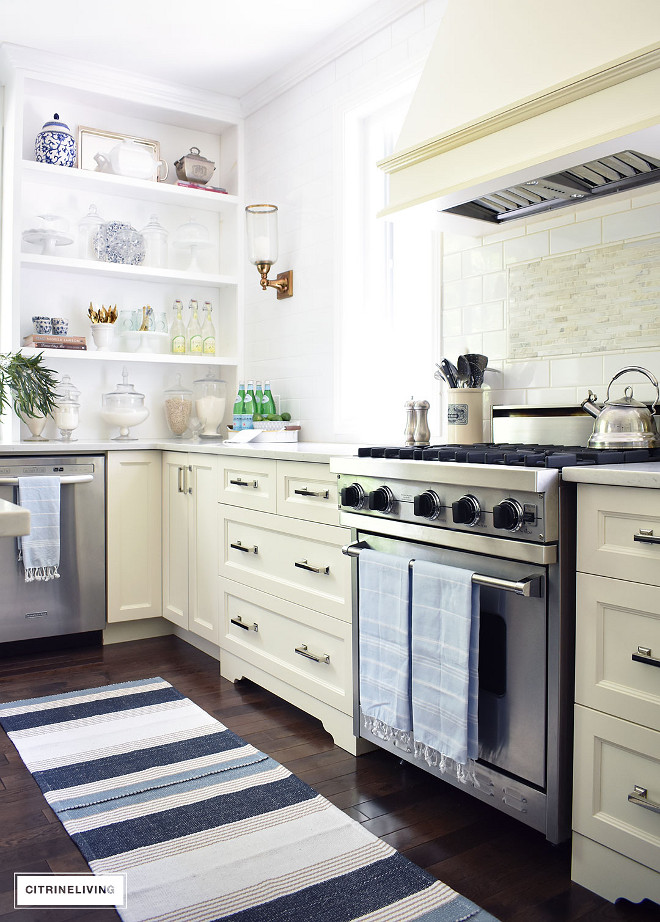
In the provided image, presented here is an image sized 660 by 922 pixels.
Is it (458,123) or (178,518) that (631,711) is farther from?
(178,518)

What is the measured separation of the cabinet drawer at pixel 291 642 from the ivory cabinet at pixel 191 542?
0.18m

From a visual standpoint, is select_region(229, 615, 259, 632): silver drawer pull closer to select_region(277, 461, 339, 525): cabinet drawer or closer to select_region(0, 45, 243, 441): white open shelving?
select_region(277, 461, 339, 525): cabinet drawer

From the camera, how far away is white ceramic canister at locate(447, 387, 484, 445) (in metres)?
2.64

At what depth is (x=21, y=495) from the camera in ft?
10.8

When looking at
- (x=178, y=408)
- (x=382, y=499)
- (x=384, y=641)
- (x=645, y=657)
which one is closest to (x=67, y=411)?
(x=178, y=408)

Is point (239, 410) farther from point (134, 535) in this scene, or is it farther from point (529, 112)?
point (529, 112)

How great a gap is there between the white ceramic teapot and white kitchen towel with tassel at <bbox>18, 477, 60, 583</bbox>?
1.71 metres

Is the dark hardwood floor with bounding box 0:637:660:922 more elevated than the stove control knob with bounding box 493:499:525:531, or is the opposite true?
the stove control knob with bounding box 493:499:525:531

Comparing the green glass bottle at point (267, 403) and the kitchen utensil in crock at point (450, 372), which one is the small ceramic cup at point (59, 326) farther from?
the kitchen utensil in crock at point (450, 372)

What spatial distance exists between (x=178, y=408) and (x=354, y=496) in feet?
7.22

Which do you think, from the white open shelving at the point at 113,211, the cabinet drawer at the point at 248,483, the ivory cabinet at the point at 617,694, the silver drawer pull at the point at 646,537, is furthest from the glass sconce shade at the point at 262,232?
the silver drawer pull at the point at 646,537

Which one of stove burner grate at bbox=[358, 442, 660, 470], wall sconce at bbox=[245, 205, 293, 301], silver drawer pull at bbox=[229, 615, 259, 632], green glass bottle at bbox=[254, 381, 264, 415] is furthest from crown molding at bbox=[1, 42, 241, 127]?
stove burner grate at bbox=[358, 442, 660, 470]

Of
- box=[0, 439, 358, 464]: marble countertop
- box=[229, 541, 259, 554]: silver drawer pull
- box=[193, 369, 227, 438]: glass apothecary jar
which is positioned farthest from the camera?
box=[193, 369, 227, 438]: glass apothecary jar

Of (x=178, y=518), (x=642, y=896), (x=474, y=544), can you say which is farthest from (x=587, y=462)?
(x=178, y=518)
